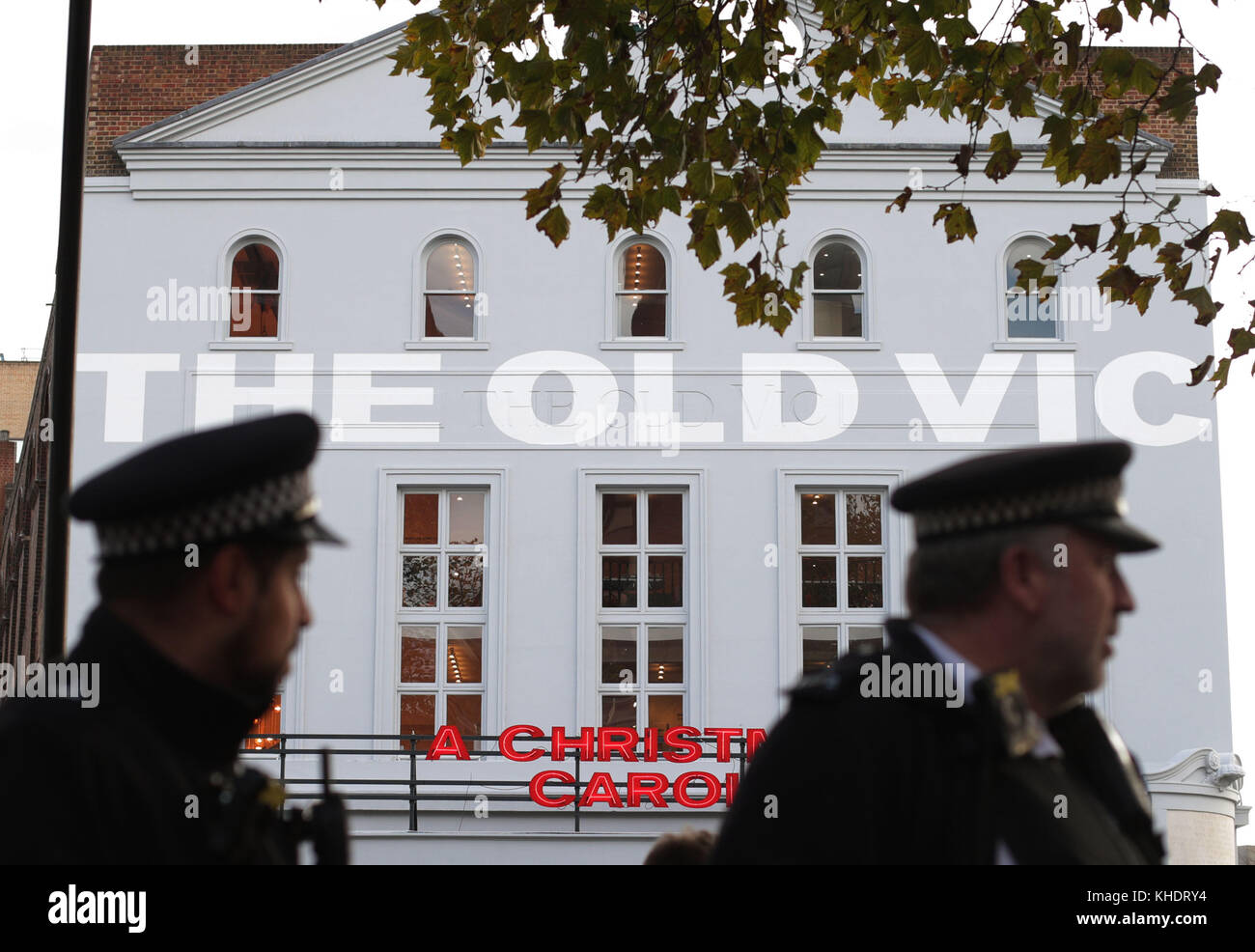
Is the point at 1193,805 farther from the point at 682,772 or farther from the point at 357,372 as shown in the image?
the point at 357,372

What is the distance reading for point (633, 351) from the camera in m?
17.1

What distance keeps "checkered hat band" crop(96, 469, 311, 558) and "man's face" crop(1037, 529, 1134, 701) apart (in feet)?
2.76

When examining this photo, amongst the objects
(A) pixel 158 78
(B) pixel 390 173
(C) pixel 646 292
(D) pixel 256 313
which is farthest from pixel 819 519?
(A) pixel 158 78

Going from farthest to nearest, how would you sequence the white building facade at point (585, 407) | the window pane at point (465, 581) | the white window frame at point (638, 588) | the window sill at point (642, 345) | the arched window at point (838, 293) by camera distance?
the arched window at point (838, 293), the window sill at point (642, 345), the window pane at point (465, 581), the white window frame at point (638, 588), the white building facade at point (585, 407)

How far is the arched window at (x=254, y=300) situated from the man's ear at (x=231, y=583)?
16.4 meters

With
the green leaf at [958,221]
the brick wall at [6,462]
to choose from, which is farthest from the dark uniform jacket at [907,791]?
the brick wall at [6,462]

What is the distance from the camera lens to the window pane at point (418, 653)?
16562mm

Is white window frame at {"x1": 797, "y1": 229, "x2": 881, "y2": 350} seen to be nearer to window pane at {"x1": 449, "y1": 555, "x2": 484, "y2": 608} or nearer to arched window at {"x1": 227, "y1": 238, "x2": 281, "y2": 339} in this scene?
window pane at {"x1": 449, "y1": 555, "x2": 484, "y2": 608}

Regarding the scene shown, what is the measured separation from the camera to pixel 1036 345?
1694 centimetres

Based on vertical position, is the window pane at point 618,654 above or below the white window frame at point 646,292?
below

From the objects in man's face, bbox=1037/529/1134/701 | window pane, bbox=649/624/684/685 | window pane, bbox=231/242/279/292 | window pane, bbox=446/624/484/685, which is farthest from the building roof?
man's face, bbox=1037/529/1134/701

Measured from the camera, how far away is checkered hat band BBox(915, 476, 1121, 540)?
152cm

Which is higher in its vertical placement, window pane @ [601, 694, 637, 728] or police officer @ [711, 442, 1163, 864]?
police officer @ [711, 442, 1163, 864]

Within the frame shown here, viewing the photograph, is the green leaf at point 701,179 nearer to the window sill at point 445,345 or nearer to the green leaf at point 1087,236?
the green leaf at point 1087,236
